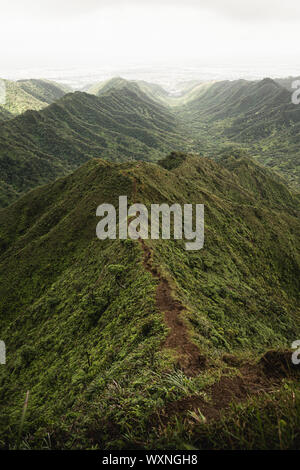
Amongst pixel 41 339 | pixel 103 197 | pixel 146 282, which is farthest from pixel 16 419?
pixel 103 197
